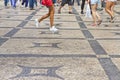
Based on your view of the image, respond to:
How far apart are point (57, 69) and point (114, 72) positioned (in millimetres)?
921

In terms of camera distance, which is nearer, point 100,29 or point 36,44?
point 36,44

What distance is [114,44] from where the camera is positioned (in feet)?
27.3

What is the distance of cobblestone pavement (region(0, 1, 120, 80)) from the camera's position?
5.55 m

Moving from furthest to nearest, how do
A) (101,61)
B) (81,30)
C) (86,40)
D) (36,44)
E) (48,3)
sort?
(81,30) < (48,3) < (86,40) < (36,44) < (101,61)

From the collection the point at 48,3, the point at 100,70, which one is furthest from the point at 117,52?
the point at 48,3

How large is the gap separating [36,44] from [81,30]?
9.58 feet

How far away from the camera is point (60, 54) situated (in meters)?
7.09

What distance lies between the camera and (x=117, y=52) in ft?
24.1

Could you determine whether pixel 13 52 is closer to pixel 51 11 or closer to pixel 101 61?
pixel 101 61

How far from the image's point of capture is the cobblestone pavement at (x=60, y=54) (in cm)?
555

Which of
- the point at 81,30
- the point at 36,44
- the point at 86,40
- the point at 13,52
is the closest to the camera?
the point at 13,52

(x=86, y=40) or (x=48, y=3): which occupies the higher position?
(x=48, y=3)

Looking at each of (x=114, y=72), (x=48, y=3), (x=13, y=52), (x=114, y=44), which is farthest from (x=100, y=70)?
(x=48, y=3)

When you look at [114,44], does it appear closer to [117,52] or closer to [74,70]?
[117,52]
